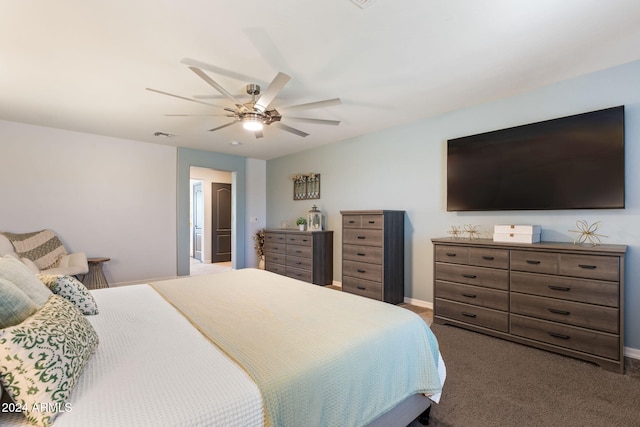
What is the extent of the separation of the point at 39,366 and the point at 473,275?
10.4 feet

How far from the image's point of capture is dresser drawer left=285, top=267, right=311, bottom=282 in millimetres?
4891

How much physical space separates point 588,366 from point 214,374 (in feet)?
9.31

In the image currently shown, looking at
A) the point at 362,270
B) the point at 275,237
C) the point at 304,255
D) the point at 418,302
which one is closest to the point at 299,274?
the point at 304,255

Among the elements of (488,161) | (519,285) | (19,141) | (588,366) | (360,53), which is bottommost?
(588,366)

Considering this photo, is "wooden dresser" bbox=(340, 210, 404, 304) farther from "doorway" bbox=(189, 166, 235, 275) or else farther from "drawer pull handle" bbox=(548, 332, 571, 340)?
"doorway" bbox=(189, 166, 235, 275)

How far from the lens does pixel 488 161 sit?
10.7ft

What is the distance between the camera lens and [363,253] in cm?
409

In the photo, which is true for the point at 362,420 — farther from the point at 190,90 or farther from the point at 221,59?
the point at 190,90

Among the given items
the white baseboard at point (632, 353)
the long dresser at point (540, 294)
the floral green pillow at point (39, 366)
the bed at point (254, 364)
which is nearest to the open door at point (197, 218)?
the bed at point (254, 364)

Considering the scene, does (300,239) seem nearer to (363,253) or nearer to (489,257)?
(363,253)

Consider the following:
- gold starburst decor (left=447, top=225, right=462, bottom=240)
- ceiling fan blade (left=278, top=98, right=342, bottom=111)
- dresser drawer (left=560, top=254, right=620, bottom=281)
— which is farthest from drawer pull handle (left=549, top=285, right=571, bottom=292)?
ceiling fan blade (left=278, top=98, right=342, bottom=111)

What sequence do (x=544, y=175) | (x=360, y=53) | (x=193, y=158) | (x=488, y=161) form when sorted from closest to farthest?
(x=360, y=53) < (x=544, y=175) < (x=488, y=161) < (x=193, y=158)

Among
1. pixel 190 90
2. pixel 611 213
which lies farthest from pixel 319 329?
pixel 611 213

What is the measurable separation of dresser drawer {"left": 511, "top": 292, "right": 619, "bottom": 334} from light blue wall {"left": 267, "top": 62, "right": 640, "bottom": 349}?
0.45 metres
